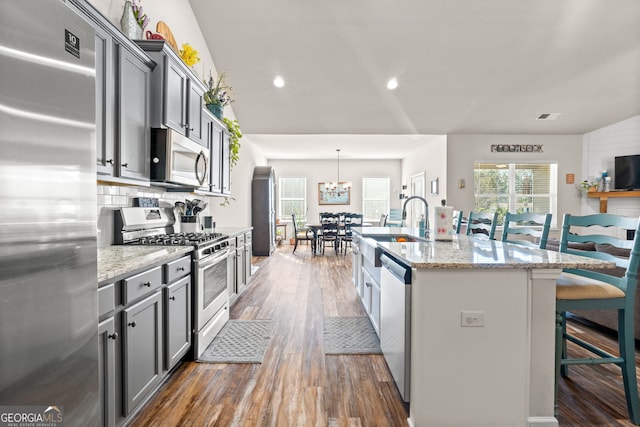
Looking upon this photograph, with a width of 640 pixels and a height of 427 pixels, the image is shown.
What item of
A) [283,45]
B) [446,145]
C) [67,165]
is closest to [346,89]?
[283,45]

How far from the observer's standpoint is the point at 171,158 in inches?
99.0

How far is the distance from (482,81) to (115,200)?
535 centimetres

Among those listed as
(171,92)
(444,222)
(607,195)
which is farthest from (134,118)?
(607,195)

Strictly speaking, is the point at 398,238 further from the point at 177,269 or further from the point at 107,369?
the point at 107,369

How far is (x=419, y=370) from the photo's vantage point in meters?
1.63

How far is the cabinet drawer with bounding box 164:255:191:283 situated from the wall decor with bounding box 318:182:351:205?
800cm

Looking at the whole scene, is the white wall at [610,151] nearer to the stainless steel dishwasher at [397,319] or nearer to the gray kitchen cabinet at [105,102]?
the stainless steel dishwasher at [397,319]

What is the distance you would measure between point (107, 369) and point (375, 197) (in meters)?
9.45

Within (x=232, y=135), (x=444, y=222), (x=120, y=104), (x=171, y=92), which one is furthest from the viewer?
(x=232, y=135)

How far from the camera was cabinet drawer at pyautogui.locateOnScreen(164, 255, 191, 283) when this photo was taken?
203 cm

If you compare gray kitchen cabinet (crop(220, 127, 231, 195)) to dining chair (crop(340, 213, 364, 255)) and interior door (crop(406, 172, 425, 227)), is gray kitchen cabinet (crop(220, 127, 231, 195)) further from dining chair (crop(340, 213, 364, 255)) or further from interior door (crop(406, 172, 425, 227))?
interior door (crop(406, 172, 425, 227))

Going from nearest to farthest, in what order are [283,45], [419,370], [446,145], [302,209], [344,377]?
[419,370], [344,377], [283,45], [446,145], [302,209]

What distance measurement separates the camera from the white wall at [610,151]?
6.02 meters

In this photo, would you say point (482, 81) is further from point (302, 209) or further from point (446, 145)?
point (302, 209)
